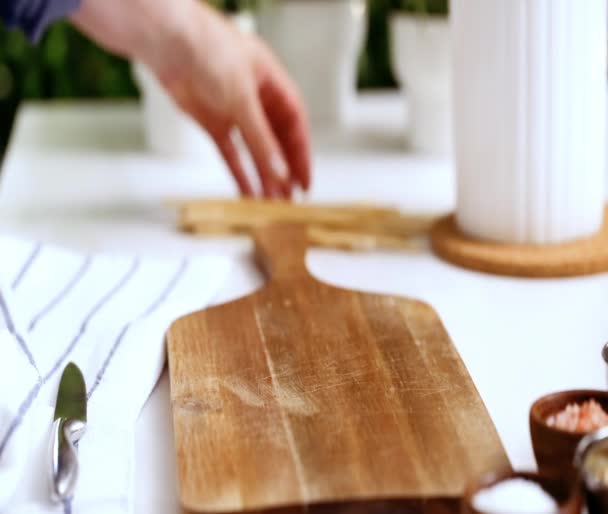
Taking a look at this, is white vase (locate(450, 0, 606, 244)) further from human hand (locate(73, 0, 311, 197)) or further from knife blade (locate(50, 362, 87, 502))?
knife blade (locate(50, 362, 87, 502))

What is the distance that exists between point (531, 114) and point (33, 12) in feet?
1.79

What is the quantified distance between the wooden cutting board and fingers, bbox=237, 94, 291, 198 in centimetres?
29

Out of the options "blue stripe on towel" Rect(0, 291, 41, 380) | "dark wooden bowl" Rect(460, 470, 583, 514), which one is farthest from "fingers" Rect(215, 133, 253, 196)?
"dark wooden bowl" Rect(460, 470, 583, 514)

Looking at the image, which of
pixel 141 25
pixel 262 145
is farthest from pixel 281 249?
pixel 141 25

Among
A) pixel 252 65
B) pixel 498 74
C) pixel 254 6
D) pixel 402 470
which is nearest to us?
pixel 402 470

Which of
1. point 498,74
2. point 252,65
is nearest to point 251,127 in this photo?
point 252,65

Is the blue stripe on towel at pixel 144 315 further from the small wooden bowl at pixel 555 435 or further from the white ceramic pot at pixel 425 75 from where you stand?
the white ceramic pot at pixel 425 75

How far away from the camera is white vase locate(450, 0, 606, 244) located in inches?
37.1

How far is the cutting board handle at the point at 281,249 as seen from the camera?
3.18ft

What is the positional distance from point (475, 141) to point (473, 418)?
40 centimetres

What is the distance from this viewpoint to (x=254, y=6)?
1621 mm

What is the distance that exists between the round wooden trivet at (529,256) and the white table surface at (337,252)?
0.01m

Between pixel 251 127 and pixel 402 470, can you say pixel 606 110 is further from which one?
pixel 402 470

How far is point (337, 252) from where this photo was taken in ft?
3.57
